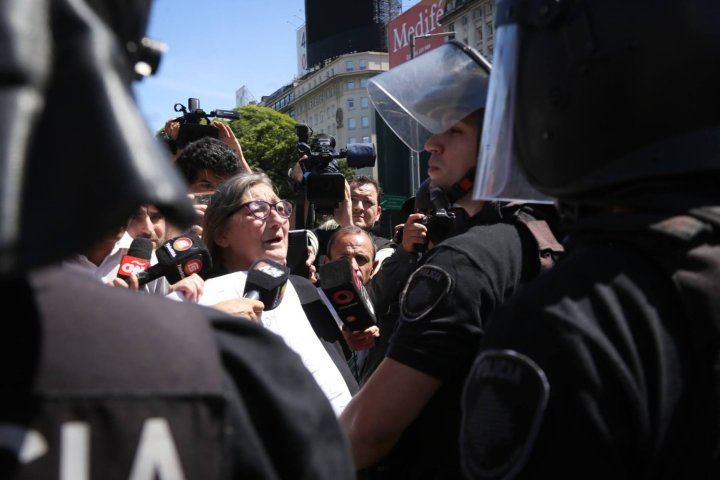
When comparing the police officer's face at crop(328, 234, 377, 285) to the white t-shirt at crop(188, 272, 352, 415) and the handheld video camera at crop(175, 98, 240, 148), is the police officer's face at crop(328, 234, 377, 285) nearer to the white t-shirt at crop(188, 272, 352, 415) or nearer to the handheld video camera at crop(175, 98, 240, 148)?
the handheld video camera at crop(175, 98, 240, 148)

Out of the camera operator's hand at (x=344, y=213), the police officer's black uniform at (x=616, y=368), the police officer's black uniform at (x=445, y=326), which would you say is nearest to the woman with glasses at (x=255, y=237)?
the police officer's black uniform at (x=445, y=326)

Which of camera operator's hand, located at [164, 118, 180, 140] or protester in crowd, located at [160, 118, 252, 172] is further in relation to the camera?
camera operator's hand, located at [164, 118, 180, 140]

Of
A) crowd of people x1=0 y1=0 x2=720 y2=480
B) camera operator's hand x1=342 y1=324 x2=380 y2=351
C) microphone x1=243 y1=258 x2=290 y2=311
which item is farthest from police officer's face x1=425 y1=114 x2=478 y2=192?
camera operator's hand x1=342 y1=324 x2=380 y2=351

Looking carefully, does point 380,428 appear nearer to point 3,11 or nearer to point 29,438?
point 29,438

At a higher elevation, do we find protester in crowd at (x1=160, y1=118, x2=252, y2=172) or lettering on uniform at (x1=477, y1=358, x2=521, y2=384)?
protester in crowd at (x1=160, y1=118, x2=252, y2=172)

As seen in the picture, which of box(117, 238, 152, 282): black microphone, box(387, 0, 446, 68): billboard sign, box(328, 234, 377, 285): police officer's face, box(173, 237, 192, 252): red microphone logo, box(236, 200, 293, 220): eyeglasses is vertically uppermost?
box(387, 0, 446, 68): billboard sign

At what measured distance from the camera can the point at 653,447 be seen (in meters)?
1.24

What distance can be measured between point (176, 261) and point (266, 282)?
1.20ft

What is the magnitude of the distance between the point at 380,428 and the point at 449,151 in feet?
3.37

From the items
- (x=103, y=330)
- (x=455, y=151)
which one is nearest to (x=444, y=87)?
(x=455, y=151)

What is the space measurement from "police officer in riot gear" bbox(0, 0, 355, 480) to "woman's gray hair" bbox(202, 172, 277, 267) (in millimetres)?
2408

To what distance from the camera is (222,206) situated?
10.8 ft

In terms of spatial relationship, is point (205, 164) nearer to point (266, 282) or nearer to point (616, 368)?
point (266, 282)

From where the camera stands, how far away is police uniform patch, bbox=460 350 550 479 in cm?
128
